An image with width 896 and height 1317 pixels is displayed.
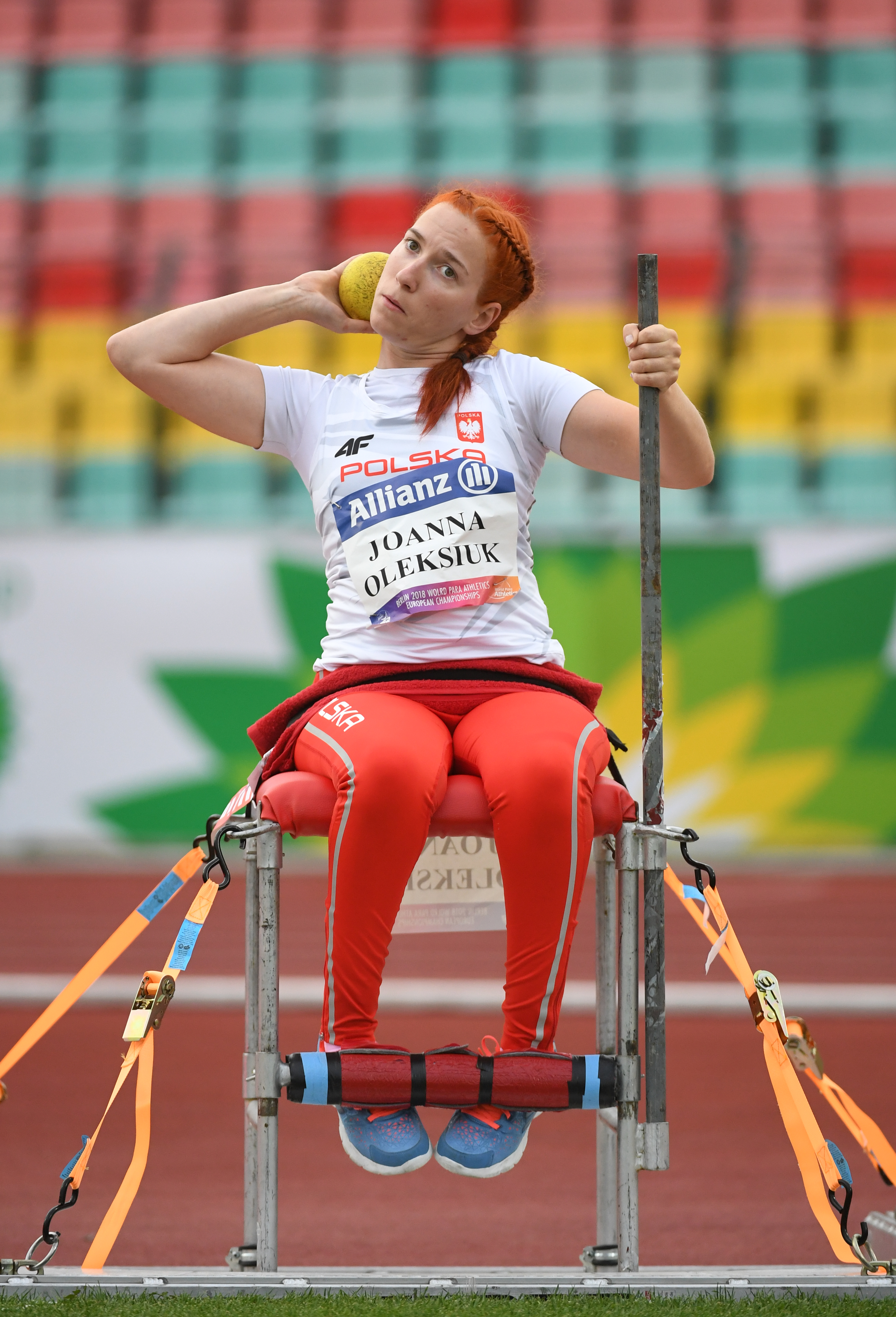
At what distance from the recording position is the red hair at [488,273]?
229 centimetres

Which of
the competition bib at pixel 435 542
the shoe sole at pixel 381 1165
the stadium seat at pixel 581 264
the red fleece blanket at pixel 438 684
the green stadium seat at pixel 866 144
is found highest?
the green stadium seat at pixel 866 144

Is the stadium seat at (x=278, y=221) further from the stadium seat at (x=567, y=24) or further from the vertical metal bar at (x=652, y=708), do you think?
the vertical metal bar at (x=652, y=708)

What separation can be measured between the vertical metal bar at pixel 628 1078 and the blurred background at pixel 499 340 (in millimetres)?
1279

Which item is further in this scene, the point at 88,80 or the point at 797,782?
the point at 88,80

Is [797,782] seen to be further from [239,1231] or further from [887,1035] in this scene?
[239,1231]

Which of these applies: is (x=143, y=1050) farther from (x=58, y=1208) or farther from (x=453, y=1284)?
(x=453, y=1284)

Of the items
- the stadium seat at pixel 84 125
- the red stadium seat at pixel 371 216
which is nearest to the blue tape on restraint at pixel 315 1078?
the red stadium seat at pixel 371 216

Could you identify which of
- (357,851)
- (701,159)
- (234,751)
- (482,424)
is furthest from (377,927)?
(701,159)

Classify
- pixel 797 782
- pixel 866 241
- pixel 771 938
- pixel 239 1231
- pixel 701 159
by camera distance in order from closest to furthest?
pixel 239 1231, pixel 771 938, pixel 797 782, pixel 866 241, pixel 701 159

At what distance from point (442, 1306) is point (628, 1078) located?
379 millimetres

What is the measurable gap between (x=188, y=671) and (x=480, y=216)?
463 cm

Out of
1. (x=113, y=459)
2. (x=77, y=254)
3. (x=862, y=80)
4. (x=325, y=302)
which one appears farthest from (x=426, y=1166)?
(x=862, y=80)

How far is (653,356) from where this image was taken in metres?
2.12

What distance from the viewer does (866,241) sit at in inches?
344
